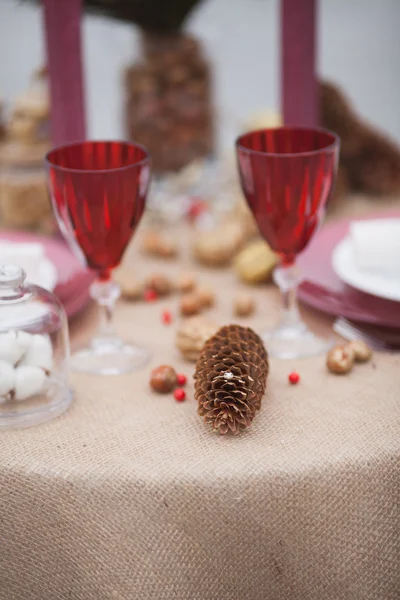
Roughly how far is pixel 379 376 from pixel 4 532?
358mm

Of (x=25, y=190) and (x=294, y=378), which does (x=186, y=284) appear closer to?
(x=294, y=378)

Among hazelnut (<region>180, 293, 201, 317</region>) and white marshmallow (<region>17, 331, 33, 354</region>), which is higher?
white marshmallow (<region>17, 331, 33, 354</region>)

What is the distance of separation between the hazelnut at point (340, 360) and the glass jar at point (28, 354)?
243 mm

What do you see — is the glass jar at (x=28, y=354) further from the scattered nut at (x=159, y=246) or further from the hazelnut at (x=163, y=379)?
the scattered nut at (x=159, y=246)

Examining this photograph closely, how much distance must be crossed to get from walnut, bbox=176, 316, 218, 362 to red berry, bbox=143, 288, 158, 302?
162 millimetres

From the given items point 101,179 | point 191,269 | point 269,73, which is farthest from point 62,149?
point 269,73

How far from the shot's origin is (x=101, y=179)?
764 mm

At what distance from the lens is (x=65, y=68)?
1.15 meters

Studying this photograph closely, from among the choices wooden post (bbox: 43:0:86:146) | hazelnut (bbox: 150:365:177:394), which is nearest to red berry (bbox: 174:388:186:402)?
hazelnut (bbox: 150:365:177:394)

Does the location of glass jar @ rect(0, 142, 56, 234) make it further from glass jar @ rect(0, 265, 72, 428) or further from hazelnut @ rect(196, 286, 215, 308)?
glass jar @ rect(0, 265, 72, 428)

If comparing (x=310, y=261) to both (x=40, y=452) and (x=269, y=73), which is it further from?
(x=269, y=73)

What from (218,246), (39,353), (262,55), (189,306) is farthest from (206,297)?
(262,55)

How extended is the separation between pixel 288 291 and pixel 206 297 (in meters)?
0.12

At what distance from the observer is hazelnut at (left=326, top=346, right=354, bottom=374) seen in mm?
792
